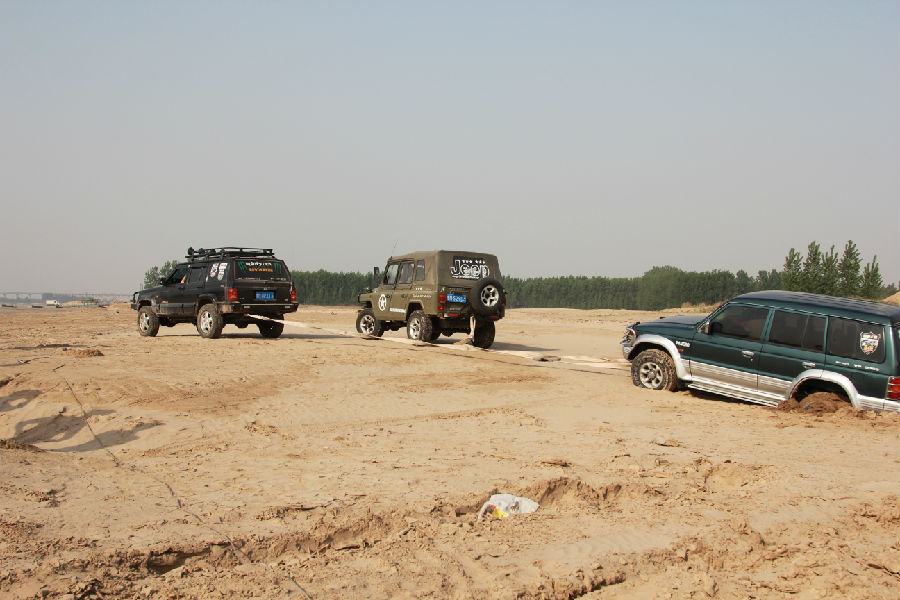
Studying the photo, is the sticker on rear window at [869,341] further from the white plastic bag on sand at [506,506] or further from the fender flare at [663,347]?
the white plastic bag on sand at [506,506]

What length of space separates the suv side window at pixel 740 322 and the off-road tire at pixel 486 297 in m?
6.88

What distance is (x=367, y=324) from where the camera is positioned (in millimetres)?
19828

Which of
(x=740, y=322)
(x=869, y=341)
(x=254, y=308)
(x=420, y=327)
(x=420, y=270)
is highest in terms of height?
(x=420, y=270)

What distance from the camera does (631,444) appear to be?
23.9 feet

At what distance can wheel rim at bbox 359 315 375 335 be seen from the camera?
19.5m

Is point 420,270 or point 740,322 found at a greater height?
point 420,270

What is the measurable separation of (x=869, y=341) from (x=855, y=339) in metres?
0.16

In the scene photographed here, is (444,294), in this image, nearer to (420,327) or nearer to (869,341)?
(420,327)

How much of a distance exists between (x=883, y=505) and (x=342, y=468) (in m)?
4.24

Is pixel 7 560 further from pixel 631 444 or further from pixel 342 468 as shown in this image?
pixel 631 444

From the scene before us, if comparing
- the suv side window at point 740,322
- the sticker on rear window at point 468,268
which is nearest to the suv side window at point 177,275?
the sticker on rear window at point 468,268

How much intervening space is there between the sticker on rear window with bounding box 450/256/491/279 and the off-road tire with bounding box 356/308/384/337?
3.22 m

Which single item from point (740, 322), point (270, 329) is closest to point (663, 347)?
point (740, 322)

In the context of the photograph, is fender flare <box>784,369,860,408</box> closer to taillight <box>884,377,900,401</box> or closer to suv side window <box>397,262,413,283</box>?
taillight <box>884,377,900,401</box>
